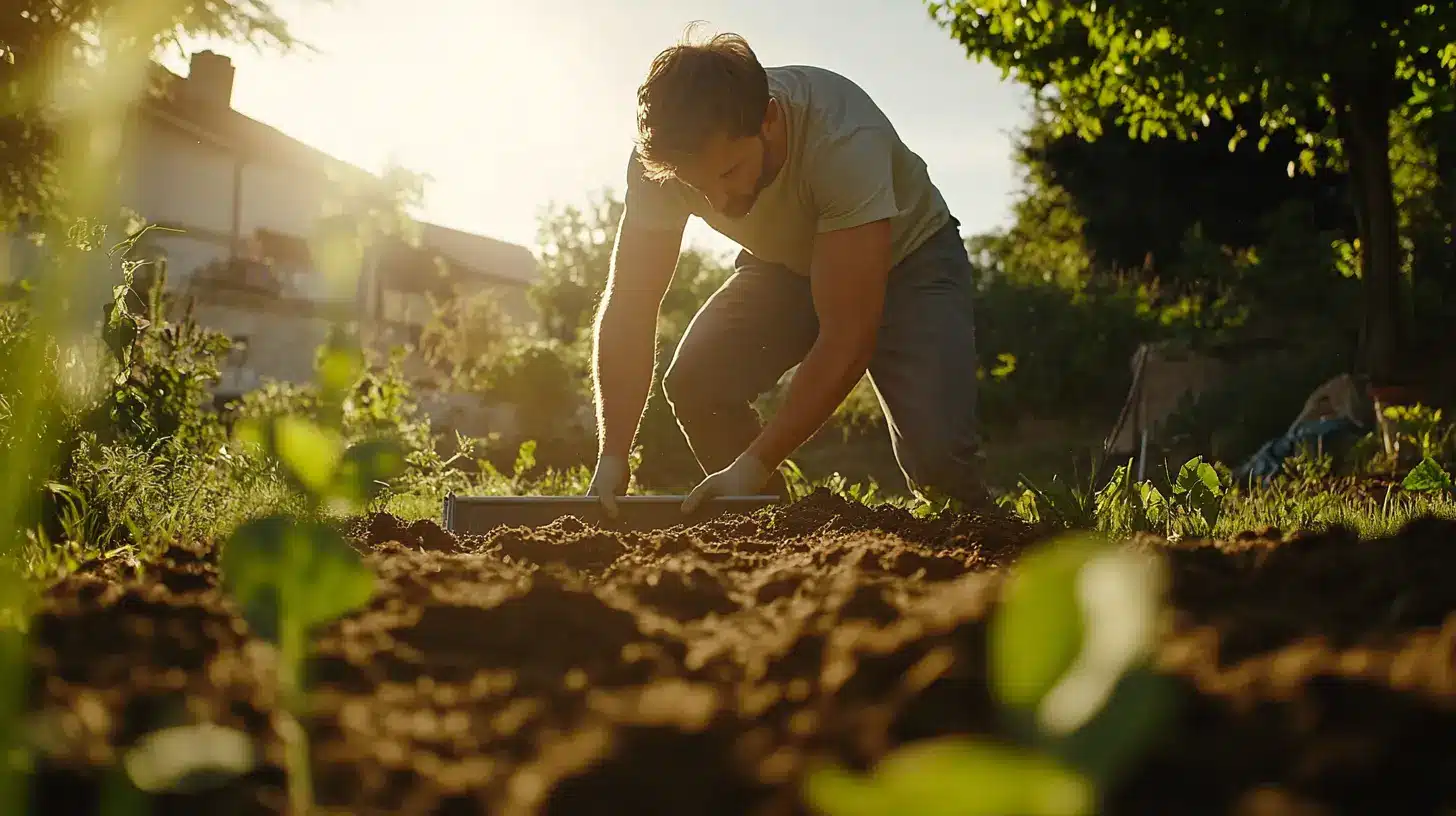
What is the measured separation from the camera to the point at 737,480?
2.92 metres

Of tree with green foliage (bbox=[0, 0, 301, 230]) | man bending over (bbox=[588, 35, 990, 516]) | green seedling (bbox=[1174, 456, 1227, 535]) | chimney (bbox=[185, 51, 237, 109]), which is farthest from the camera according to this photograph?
chimney (bbox=[185, 51, 237, 109])

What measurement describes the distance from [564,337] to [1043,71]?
39.1 ft

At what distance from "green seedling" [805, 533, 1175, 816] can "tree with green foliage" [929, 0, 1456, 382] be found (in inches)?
243

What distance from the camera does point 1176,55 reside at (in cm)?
676

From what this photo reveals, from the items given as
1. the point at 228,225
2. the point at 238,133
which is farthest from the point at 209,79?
the point at 228,225

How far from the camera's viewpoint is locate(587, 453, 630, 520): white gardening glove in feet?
9.32

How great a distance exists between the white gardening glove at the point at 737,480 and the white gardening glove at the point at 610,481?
188mm

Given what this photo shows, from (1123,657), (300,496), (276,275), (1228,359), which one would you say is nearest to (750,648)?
(300,496)

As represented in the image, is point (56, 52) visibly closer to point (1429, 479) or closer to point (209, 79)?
point (1429, 479)

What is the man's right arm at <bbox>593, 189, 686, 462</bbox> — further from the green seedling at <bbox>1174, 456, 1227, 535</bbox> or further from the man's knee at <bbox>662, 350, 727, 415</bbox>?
the green seedling at <bbox>1174, 456, 1227, 535</bbox>

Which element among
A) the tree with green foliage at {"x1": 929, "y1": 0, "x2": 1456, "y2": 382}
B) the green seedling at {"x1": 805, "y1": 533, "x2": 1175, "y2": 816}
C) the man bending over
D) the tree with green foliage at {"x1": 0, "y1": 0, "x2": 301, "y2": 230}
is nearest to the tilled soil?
the green seedling at {"x1": 805, "y1": 533, "x2": 1175, "y2": 816}

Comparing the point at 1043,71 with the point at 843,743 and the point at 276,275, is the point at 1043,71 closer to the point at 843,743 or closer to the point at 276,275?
the point at 843,743

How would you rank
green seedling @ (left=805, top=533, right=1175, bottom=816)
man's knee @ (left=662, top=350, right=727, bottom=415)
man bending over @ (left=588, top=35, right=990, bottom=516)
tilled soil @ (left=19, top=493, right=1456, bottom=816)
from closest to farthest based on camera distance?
green seedling @ (left=805, top=533, right=1175, bottom=816) → tilled soil @ (left=19, top=493, right=1456, bottom=816) → man bending over @ (left=588, top=35, right=990, bottom=516) → man's knee @ (left=662, top=350, right=727, bottom=415)

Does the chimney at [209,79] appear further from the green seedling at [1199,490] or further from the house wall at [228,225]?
the green seedling at [1199,490]
